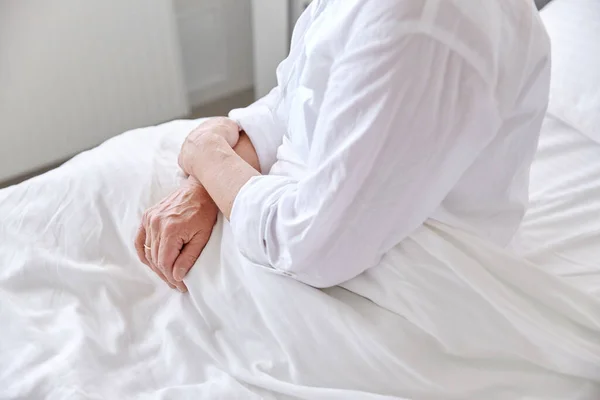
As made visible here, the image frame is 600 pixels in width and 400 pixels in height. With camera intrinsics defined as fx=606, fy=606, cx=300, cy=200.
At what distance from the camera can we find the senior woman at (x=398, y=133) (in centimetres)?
56

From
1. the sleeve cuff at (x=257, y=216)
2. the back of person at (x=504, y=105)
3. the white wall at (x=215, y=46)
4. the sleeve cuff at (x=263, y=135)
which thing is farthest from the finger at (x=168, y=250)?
the white wall at (x=215, y=46)

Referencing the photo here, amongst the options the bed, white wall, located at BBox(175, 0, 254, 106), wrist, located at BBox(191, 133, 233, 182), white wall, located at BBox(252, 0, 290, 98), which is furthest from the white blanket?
white wall, located at BBox(175, 0, 254, 106)

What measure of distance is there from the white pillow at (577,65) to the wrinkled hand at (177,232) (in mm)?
701

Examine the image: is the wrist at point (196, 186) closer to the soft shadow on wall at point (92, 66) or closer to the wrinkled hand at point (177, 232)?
the wrinkled hand at point (177, 232)

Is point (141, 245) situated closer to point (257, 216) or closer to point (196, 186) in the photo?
point (196, 186)

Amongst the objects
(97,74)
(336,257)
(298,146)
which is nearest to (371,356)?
(336,257)

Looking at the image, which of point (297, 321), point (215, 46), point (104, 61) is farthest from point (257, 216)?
point (215, 46)

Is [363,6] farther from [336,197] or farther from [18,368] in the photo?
[18,368]

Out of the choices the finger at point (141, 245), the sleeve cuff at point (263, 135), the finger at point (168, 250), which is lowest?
the finger at point (141, 245)

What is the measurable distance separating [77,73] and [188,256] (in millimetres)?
1138

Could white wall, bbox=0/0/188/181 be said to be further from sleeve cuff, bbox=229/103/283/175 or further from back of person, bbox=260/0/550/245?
back of person, bbox=260/0/550/245

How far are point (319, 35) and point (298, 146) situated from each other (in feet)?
0.72

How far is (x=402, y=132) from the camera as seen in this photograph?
1.91 ft

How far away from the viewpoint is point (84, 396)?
0.73 m
